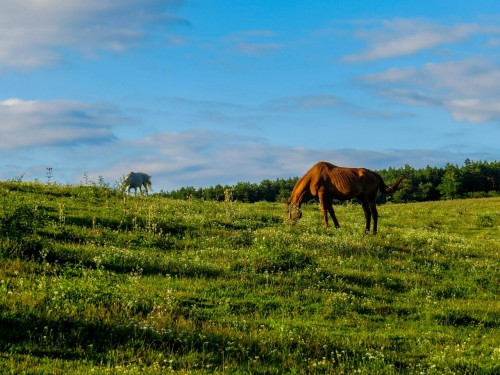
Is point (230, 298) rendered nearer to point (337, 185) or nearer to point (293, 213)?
point (337, 185)

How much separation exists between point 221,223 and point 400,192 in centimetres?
8151

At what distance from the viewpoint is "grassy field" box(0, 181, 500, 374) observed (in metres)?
9.57

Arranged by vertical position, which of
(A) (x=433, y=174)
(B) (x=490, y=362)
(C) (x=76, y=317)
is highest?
(A) (x=433, y=174)

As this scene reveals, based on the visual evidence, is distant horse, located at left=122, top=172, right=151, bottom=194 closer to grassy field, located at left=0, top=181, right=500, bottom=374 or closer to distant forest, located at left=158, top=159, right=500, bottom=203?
grassy field, located at left=0, top=181, right=500, bottom=374

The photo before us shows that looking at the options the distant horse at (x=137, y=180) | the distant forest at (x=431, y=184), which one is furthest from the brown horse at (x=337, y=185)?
the distant forest at (x=431, y=184)

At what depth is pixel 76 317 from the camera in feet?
34.1

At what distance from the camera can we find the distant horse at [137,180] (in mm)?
42256

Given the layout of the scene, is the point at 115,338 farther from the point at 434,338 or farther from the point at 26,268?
the point at 434,338

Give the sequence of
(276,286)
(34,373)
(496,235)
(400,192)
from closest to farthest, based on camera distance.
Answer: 1. (34,373)
2. (276,286)
3. (496,235)
4. (400,192)

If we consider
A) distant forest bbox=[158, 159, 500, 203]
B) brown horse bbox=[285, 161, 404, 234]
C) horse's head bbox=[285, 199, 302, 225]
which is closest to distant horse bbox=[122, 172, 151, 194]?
horse's head bbox=[285, 199, 302, 225]

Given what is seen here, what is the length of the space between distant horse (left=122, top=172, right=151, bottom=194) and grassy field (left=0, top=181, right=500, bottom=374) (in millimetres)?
16492

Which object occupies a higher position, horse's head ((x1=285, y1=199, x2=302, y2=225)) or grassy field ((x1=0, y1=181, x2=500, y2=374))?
horse's head ((x1=285, y1=199, x2=302, y2=225))

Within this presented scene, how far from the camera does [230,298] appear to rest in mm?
13578

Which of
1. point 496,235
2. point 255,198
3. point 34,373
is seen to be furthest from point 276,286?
point 255,198
